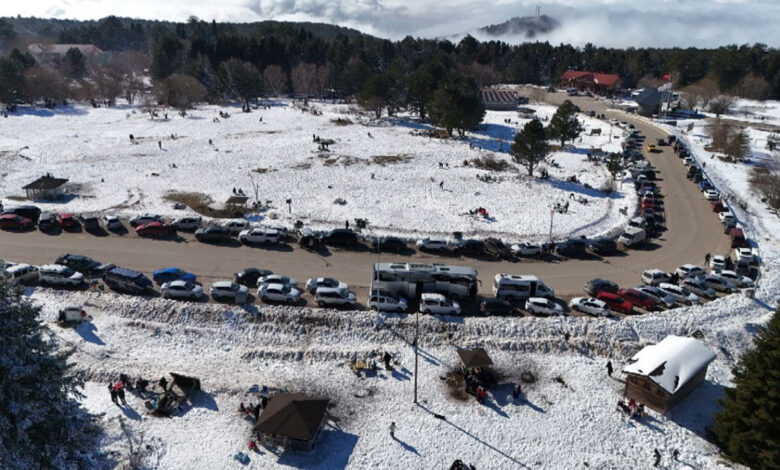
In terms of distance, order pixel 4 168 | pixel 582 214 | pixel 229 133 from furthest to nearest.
Result: pixel 229 133, pixel 4 168, pixel 582 214

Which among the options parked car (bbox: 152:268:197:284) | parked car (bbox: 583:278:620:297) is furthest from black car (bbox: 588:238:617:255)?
parked car (bbox: 152:268:197:284)

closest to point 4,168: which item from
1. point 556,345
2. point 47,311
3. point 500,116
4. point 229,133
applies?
point 229,133

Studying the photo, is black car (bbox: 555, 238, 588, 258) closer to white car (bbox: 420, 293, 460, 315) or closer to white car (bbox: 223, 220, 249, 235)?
white car (bbox: 420, 293, 460, 315)

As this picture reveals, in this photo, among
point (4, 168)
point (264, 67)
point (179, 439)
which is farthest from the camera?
point (264, 67)

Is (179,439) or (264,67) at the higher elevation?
(264,67)

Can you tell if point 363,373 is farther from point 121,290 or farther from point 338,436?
point 121,290

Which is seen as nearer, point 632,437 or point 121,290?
point 632,437

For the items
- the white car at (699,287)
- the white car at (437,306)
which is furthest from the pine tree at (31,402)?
the white car at (699,287)

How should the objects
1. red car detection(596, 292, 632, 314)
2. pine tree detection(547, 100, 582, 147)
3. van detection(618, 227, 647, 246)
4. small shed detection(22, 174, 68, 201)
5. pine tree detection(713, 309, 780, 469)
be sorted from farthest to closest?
1. pine tree detection(547, 100, 582, 147)
2. small shed detection(22, 174, 68, 201)
3. van detection(618, 227, 647, 246)
4. red car detection(596, 292, 632, 314)
5. pine tree detection(713, 309, 780, 469)
